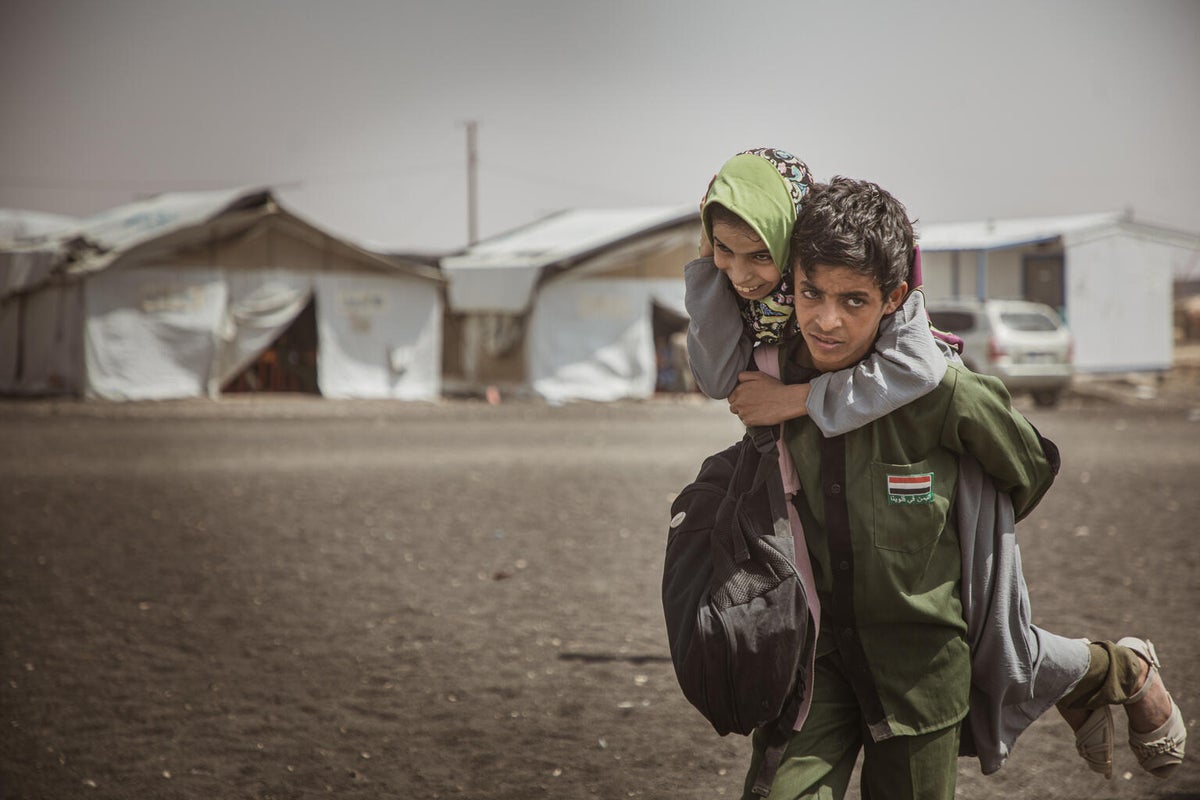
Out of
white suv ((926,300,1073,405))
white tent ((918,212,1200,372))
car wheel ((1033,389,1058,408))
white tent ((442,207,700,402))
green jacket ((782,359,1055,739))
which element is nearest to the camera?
green jacket ((782,359,1055,739))

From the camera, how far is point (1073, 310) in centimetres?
2766

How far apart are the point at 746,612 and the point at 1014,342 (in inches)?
705

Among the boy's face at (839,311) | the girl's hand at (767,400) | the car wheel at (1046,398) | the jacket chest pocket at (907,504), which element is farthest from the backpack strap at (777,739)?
the car wheel at (1046,398)

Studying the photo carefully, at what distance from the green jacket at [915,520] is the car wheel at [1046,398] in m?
18.3

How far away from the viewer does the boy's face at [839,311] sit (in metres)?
2.15

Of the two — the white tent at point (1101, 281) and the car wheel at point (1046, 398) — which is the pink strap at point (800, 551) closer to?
the car wheel at point (1046, 398)

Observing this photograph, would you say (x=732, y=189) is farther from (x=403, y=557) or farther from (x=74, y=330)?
(x=74, y=330)

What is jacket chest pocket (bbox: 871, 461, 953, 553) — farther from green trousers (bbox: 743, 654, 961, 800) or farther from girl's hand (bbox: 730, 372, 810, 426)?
green trousers (bbox: 743, 654, 961, 800)

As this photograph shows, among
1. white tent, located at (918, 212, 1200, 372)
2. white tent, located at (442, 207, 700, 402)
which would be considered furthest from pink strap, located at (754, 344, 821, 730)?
white tent, located at (918, 212, 1200, 372)

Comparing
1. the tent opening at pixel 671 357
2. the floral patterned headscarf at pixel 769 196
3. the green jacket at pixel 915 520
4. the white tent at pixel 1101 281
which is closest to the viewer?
the floral patterned headscarf at pixel 769 196

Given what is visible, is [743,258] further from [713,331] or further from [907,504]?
[907,504]

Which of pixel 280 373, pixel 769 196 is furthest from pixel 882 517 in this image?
pixel 280 373

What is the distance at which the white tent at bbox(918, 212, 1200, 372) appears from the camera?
90.9 feet

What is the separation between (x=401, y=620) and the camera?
607 cm
